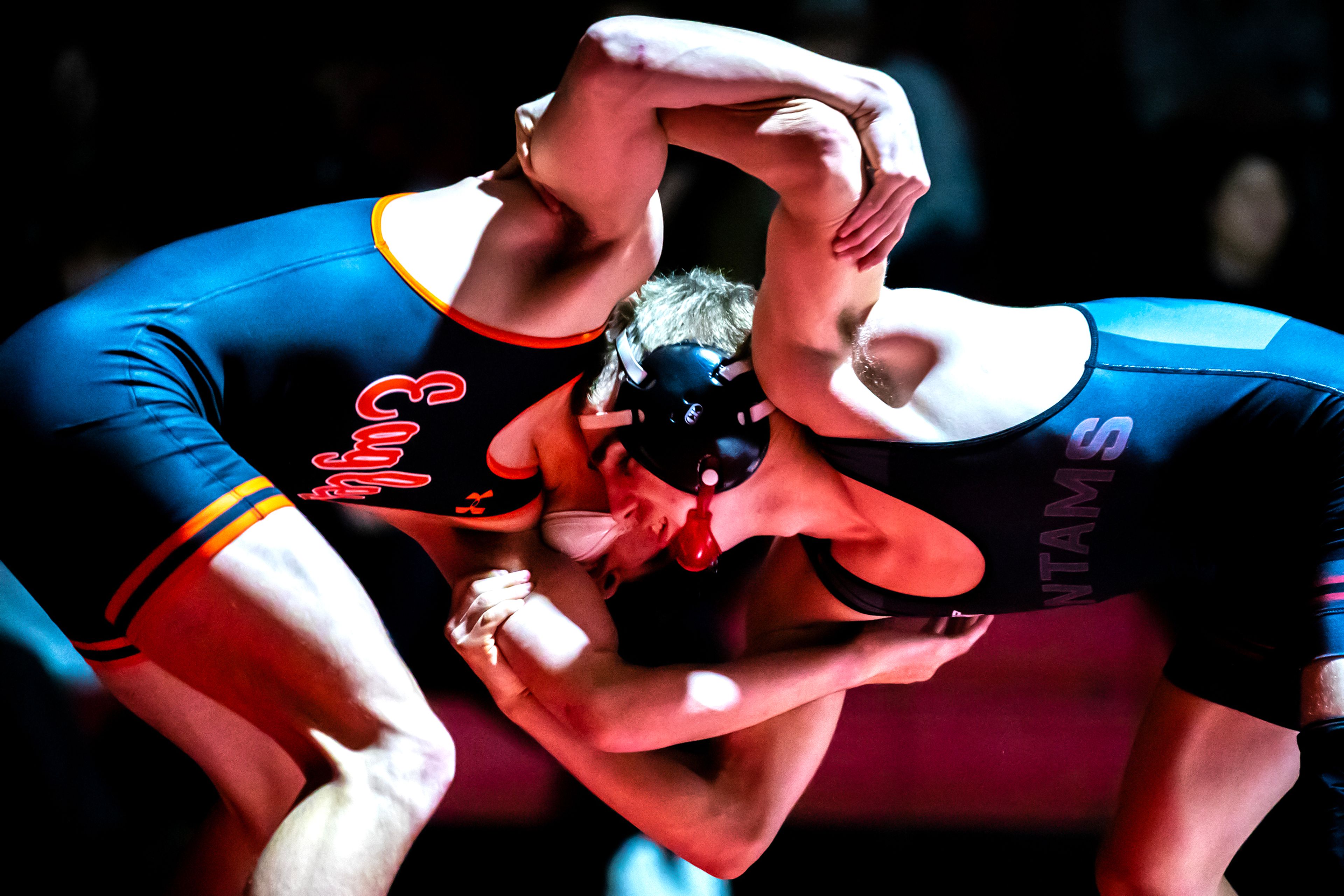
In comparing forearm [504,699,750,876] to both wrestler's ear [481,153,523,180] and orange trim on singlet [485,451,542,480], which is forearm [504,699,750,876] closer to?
orange trim on singlet [485,451,542,480]

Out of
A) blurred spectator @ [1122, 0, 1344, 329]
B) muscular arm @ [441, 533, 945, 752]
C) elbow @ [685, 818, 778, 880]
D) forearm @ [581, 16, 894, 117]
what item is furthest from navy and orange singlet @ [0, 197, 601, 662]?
blurred spectator @ [1122, 0, 1344, 329]

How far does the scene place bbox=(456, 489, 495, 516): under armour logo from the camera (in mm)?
2029

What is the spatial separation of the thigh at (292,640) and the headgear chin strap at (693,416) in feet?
2.02

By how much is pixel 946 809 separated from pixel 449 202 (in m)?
2.01

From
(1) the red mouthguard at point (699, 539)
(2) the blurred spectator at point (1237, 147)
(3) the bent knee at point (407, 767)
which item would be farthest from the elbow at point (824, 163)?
(2) the blurred spectator at point (1237, 147)

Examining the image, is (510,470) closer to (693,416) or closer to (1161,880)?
(693,416)

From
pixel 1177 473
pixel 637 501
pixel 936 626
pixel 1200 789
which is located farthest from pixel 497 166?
pixel 1200 789

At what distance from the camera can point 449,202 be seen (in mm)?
1832

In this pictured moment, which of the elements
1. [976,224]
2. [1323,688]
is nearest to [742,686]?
[1323,688]

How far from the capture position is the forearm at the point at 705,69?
1593 millimetres

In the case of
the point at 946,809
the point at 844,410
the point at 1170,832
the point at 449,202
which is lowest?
the point at 946,809

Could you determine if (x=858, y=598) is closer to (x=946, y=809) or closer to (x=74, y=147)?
(x=946, y=809)

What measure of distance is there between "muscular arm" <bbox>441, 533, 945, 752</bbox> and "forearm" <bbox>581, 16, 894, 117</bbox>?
36.0 inches

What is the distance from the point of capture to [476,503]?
2.05m
